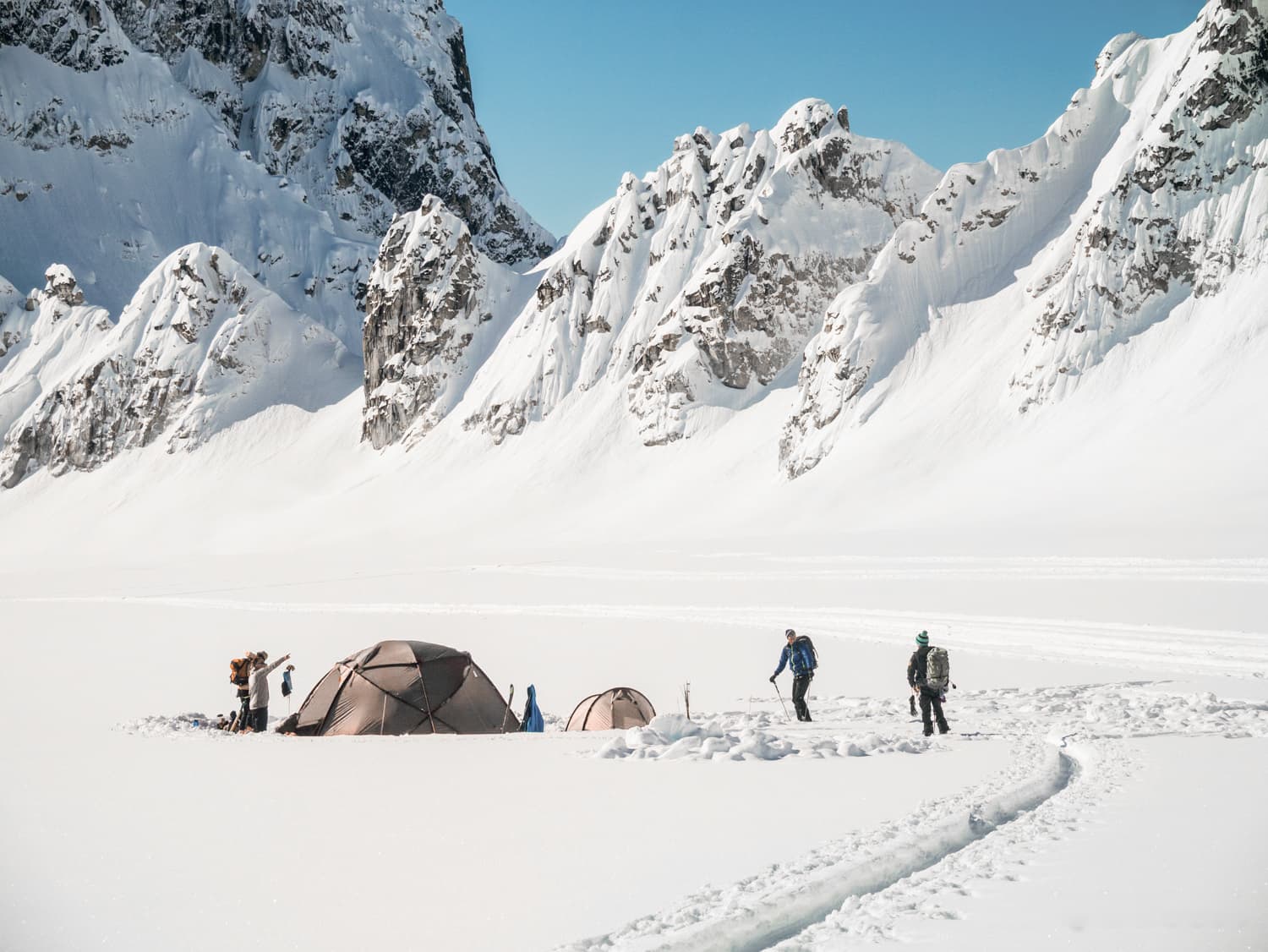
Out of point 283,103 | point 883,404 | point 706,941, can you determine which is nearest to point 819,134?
point 883,404

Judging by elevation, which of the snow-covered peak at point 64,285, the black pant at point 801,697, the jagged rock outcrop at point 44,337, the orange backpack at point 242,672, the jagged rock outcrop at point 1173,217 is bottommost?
the black pant at point 801,697

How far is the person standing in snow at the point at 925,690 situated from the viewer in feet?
41.4

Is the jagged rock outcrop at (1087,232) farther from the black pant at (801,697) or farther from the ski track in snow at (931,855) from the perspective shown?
the ski track in snow at (931,855)

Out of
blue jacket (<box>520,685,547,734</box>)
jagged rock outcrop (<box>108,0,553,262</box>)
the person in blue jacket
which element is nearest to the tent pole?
blue jacket (<box>520,685,547,734</box>)

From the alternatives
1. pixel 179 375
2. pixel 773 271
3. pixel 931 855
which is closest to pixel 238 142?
pixel 179 375

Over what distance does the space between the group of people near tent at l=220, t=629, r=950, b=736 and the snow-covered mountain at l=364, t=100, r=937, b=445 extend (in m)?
66.2

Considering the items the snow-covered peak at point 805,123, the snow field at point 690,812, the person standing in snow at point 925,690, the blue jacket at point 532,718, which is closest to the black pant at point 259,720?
the snow field at point 690,812

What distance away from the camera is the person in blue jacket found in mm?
14828

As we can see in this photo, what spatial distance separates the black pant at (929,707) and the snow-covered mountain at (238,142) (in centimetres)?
12336

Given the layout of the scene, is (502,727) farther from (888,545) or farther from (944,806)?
(888,545)

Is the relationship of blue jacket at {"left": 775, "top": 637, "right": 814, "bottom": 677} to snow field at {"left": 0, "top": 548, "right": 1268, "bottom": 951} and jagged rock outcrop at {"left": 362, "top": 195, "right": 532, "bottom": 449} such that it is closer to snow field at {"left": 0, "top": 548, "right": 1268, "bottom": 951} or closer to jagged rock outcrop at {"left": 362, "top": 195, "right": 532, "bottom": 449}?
snow field at {"left": 0, "top": 548, "right": 1268, "bottom": 951}

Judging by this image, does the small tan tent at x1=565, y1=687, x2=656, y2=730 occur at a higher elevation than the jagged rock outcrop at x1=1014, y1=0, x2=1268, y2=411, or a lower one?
lower

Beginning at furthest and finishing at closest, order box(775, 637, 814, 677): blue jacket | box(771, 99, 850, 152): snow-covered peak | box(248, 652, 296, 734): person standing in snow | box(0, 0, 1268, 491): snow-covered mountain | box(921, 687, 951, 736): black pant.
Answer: box(771, 99, 850, 152): snow-covered peak
box(0, 0, 1268, 491): snow-covered mountain
box(248, 652, 296, 734): person standing in snow
box(775, 637, 814, 677): blue jacket
box(921, 687, 951, 736): black pant

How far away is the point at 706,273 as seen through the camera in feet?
276
